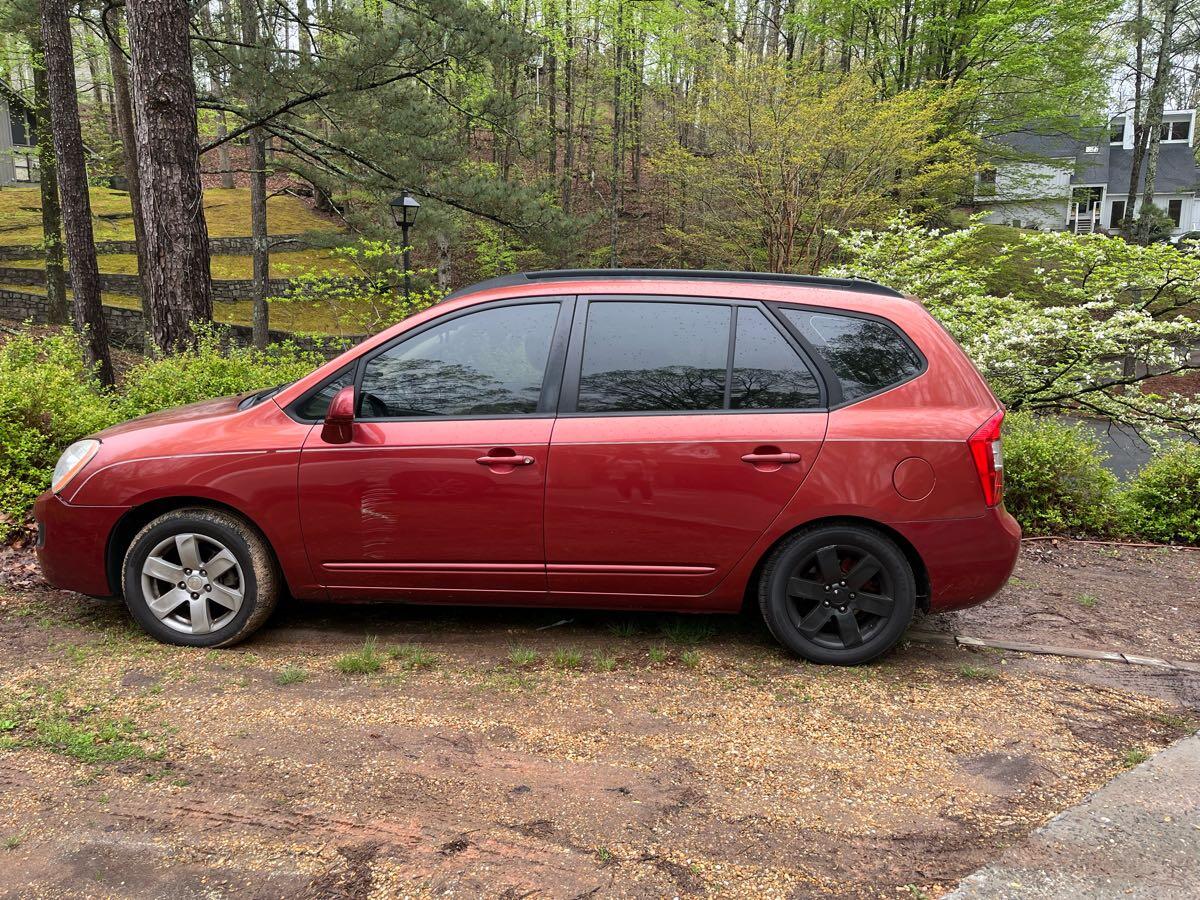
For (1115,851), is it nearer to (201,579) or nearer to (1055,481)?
(201,579)

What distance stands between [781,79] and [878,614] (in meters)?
17.3

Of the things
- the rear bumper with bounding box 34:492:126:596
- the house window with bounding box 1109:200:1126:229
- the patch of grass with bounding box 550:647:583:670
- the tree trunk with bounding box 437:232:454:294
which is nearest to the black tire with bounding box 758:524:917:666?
the patch of grass with bounding box 550:647:583:670

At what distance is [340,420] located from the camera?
373cm

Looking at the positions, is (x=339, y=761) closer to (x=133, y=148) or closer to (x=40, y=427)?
(x=40, y=427)

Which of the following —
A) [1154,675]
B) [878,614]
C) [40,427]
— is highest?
[40,427]

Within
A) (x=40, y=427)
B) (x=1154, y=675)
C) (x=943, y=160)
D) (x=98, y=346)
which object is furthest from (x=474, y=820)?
(x=943, y=160)

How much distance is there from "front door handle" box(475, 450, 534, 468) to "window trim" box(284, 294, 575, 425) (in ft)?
0.64

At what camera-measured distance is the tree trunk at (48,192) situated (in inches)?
722

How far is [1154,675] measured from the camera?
3.89m

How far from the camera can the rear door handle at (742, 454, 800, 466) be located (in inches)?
143

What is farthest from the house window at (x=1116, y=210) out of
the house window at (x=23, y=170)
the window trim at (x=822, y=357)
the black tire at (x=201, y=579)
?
the house window at (x=23, y=170)

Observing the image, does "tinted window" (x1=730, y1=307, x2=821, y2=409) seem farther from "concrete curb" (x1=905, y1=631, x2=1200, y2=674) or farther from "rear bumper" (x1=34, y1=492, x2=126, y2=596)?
"rear bumper" (x1=34, y1=492, x2=126, y2=596)

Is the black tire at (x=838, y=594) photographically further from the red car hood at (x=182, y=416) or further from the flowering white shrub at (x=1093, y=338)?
the flowering white shrub at (x=1093, y=338)

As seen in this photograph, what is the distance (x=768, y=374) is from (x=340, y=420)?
196cm
